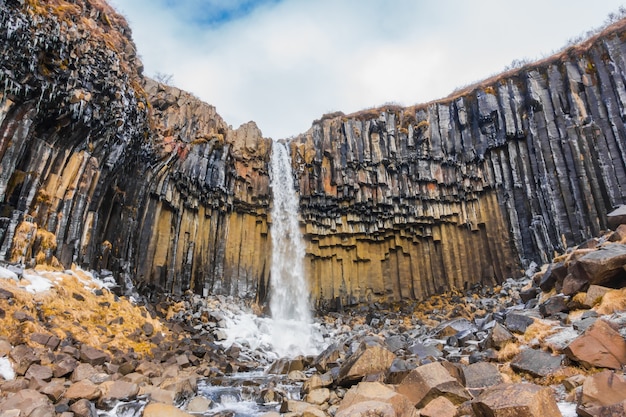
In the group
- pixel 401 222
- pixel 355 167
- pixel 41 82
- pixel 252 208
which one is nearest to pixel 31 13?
pixel 41 82

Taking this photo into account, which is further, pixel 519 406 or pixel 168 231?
pixel 168 231

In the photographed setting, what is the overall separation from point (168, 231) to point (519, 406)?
64.7 ft

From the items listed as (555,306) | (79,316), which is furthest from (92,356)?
(555,306)

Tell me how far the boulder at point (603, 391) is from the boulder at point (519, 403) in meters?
0.43

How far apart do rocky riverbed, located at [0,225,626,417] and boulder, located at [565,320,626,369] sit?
0.01 meters

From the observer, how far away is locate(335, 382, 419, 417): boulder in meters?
5.25

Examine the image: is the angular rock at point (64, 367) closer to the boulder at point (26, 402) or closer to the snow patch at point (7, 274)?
the boulder at point (26, 402)

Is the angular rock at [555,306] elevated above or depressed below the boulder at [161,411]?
above

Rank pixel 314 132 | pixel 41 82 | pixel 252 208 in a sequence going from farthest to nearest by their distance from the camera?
1. pixel 314 132
2. pixel 252 208
3. pixel 41 82

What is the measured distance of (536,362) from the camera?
21.5ft

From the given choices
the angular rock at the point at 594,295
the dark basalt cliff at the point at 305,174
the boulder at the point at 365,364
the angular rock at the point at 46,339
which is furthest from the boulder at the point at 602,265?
the dark basalt cliff at the point at 305,174

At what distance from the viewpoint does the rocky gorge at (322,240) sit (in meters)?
7.38

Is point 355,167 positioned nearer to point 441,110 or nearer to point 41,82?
point 441,110

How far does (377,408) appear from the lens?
5266 mm
